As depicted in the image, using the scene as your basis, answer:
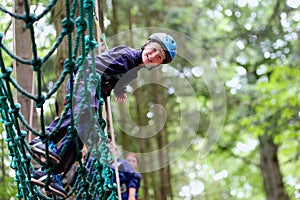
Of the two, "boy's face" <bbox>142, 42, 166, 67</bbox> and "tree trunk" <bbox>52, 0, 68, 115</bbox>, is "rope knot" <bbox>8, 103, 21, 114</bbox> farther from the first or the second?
"tree trunk" <bbox>52, 0, 68, 115</bbox>

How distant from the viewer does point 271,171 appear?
10.2m

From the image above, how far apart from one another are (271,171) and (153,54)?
25.0ft

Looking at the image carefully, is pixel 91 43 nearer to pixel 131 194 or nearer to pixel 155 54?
pixel 155 54

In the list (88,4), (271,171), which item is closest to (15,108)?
(88,4)

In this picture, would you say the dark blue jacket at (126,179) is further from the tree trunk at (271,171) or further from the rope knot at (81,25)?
the tree trunk at (271,171)

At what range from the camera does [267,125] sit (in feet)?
25.1

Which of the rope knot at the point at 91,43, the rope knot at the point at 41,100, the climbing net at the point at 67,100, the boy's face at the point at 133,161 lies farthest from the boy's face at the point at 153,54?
the boy's face at the point at 133,161

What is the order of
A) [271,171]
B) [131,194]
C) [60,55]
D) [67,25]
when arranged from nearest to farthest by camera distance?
[67,25], [60,55], [131,194], [271,171]

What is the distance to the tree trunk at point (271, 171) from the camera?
32.9 ft

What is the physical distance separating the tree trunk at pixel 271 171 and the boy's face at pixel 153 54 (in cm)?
721

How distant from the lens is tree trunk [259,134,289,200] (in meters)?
10.0

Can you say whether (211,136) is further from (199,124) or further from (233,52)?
(233,52)

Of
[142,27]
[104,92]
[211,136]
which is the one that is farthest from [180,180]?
[104,92]

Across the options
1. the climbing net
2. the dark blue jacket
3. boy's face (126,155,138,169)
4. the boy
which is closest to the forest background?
boy's face (126,155,138,169)
